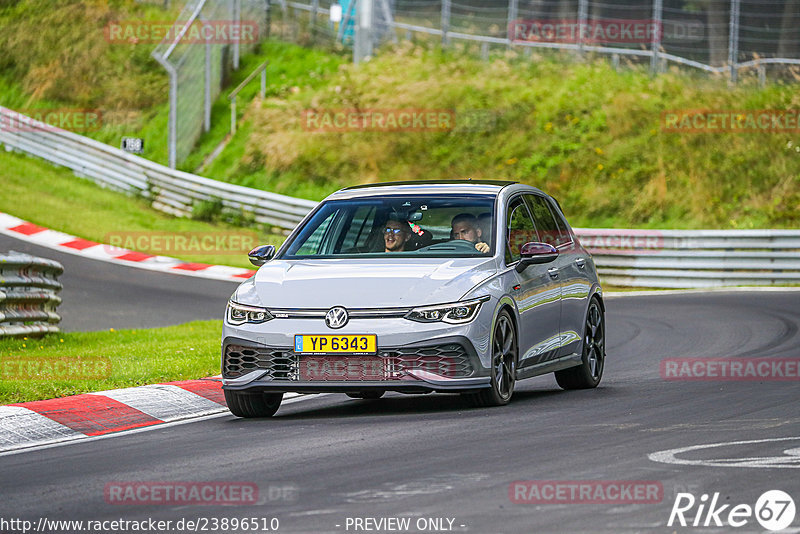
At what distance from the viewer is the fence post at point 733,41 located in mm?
29844

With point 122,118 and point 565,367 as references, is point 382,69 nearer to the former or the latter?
point 122,118

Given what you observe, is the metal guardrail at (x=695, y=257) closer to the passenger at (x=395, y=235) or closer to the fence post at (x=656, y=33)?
the fence post at (x=656, y=33)

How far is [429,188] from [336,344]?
2.08 metres

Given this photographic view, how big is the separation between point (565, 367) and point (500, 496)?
4890mm

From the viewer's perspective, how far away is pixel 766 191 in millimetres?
28406

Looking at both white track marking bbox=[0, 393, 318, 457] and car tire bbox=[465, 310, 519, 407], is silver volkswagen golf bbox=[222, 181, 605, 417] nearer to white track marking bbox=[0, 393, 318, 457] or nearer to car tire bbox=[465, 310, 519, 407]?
car tire bbox=[465, 310, 519, 407]

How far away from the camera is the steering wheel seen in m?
10.5

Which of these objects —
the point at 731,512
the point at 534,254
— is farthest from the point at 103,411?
the point at 731,512

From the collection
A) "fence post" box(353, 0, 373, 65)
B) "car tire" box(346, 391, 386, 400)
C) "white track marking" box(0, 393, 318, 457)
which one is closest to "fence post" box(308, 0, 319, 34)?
"fence post" box(353, 0, 373, 65)

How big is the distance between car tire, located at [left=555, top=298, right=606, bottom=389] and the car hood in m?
2.00

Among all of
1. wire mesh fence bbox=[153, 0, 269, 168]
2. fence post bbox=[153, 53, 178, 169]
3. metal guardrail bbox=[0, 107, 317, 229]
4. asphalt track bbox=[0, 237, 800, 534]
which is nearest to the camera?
asphalt track bbox=[0, 237, 800, 534]

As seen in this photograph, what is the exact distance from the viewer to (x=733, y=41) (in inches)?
1192

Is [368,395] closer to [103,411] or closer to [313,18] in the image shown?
[103,411]

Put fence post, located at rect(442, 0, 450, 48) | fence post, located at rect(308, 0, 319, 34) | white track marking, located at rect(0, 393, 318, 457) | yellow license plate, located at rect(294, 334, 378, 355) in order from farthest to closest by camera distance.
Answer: fence post, located at rect(308, 0, 319, 34) < fence post, located at rect(442, 0, 450, 48) < yellow license plate, located at rect(294, 334, 378, 355) < white track marking, located at rect(0, 393, 318, 457)
